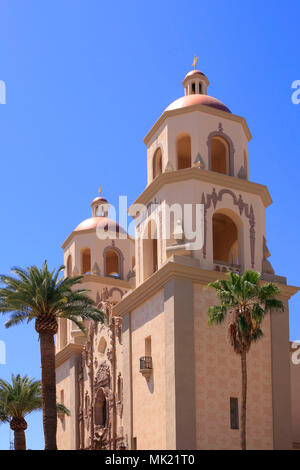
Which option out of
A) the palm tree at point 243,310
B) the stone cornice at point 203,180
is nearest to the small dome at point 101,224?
the stone cornice at point 203,180

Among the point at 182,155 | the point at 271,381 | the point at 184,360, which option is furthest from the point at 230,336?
the point at 182,155

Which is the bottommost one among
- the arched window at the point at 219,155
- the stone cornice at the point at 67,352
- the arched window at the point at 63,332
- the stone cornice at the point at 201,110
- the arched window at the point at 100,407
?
the arched window at the point at 100,407

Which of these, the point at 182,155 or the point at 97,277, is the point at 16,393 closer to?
the point at 97,277

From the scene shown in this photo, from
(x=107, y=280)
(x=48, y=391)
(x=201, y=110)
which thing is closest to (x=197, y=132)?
(x=201, y=110)

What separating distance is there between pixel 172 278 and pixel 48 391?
7011mm

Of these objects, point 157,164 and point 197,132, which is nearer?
point 197,132

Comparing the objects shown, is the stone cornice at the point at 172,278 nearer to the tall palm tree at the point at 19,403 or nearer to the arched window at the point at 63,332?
the tall palm tree at the point at 19,403

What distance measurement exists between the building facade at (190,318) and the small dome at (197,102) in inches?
3.0

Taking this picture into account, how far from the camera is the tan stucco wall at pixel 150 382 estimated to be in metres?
34.2

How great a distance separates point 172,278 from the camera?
1352 inches

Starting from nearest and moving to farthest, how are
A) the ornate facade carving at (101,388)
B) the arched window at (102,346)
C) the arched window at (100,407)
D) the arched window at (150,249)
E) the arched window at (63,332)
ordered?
the arched window at (150,249), the ornate facade carving at (101,388), the arched window at (100,407), the arched window at (102,346), the arched window at (63,332)

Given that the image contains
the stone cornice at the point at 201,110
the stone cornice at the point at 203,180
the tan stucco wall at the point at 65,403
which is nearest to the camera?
the stone cornice at the point at 203,180

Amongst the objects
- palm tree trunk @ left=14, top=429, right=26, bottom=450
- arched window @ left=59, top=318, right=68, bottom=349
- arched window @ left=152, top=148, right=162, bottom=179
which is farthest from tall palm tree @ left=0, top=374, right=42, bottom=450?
arched window @ left=152, top=148, right=162, bottom=179

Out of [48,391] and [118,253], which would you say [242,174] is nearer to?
A: [48,391]
